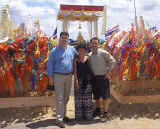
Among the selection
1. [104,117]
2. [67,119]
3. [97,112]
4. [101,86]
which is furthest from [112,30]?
[67,119]

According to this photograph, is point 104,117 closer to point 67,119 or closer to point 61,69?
point 67,119

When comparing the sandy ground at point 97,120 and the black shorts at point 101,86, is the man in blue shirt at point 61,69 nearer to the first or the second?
the sandy ground at point 97,120

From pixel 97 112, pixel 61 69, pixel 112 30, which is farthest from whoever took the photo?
pixel 112 30

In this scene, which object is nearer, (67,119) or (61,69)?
(61,69)

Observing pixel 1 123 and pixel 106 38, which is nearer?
pixel 1 123

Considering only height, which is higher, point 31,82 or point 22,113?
point 31,82

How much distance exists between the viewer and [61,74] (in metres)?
3.49

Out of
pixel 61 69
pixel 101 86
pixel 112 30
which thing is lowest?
pixel 101 86

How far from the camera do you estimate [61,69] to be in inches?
136

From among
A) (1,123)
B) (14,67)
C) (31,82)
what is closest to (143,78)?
(31,82)

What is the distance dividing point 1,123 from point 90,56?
83.0 inches

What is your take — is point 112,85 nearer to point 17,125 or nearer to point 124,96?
point 124,96

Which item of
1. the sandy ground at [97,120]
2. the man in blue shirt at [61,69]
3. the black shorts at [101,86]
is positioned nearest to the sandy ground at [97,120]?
the sandy ground at [97,120]

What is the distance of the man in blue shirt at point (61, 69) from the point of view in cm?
345
